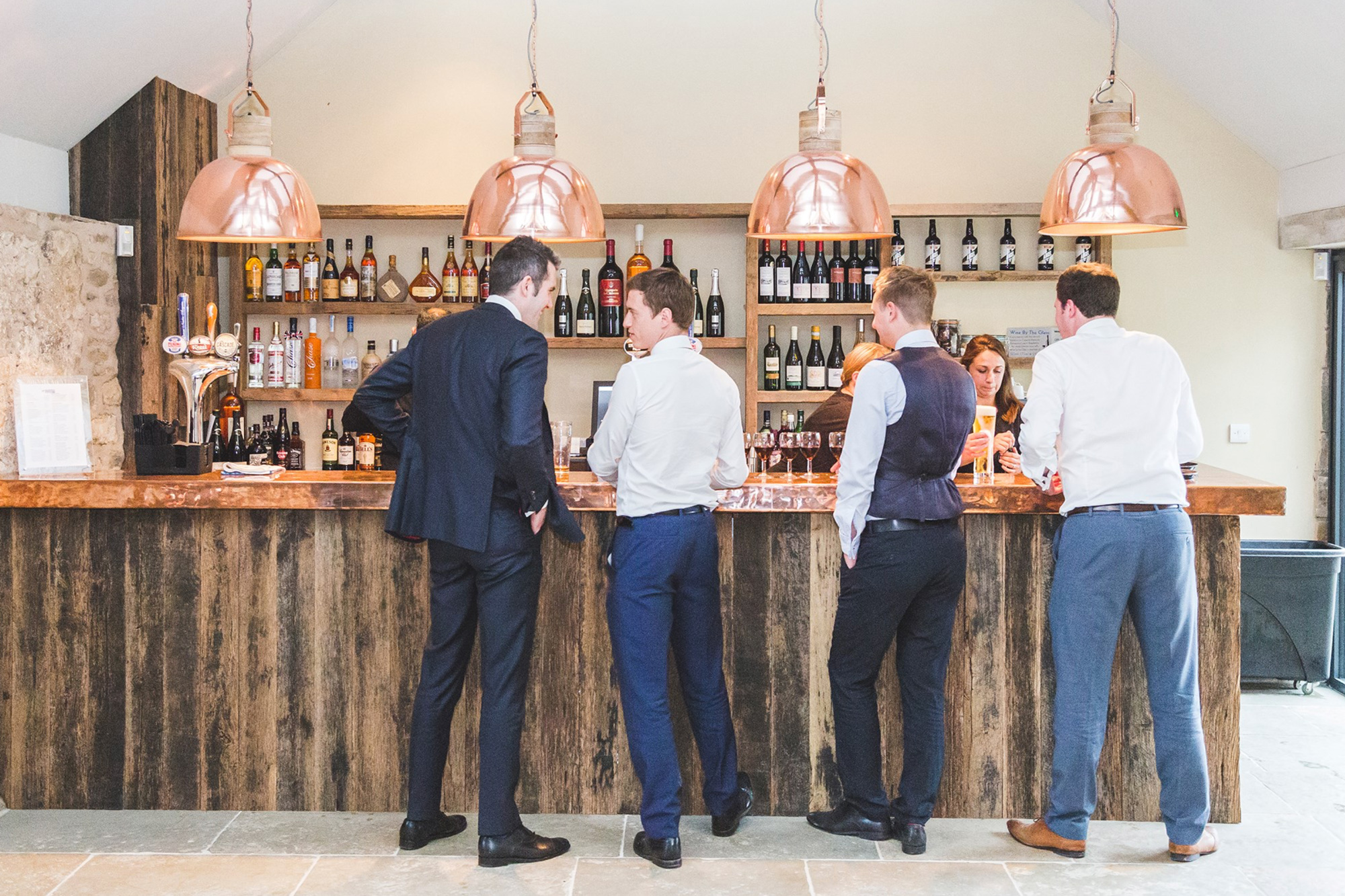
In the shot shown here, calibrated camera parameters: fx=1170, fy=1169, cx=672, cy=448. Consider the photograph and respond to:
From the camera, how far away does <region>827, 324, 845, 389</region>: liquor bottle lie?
5.28 meters

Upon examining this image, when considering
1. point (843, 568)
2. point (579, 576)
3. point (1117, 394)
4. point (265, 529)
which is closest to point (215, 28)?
point (265, 529)

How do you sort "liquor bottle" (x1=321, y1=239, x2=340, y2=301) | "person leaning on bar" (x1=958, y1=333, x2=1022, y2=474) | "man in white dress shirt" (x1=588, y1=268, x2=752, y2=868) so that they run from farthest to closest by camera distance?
"liquor bottle" (x1=321, y1=239, x2=340, y2=301)
"person leaning on bar" (x1=958, y1=333, x2=1022, y2=474)
"man in white dress shirt" (x1=588, y1=268, x2=752, y2=868)

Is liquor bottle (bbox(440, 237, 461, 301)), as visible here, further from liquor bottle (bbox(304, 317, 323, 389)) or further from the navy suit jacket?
the navy suit jacket

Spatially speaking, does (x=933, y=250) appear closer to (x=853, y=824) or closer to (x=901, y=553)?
(x=901, y=553)

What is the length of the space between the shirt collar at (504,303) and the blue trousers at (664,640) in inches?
24.1

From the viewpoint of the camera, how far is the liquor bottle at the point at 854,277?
17.3 feet

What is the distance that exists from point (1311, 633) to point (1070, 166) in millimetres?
2678

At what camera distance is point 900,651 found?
10.2 feet

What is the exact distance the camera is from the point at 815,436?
3.47 m

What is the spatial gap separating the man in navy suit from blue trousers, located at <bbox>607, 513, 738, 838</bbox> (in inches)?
8.2

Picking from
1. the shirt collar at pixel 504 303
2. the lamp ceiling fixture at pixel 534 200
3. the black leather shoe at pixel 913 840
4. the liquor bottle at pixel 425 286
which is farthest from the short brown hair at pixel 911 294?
the liquor bottle at pixel 425 286

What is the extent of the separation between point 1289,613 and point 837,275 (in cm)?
237

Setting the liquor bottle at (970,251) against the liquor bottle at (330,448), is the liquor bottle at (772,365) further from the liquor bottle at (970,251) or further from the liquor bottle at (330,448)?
the liquor bottle at (330,448)

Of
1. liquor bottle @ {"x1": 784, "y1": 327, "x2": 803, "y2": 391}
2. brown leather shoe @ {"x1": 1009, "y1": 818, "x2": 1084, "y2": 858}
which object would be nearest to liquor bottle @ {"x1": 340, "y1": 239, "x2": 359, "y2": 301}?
liquor bottle @ {"x1": 784, "y1": 327, "x2": 803, "y2": 391}
